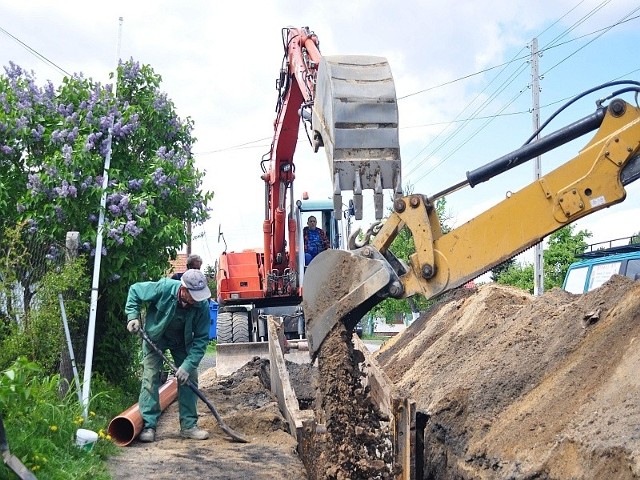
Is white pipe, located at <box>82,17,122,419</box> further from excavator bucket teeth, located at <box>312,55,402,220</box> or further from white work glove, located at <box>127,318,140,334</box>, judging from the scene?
excavator bucket teeth, located at <box>312,55,402,220</box>

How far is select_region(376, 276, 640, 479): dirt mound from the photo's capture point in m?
5.35

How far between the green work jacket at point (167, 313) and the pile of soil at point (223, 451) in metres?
0.71

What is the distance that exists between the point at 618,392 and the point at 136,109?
547 cm

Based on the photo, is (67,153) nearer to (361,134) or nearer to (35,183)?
(35,183)

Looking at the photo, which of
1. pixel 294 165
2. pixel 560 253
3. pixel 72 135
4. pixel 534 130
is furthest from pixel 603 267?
pixel 560 253

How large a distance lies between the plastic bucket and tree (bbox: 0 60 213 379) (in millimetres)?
1953

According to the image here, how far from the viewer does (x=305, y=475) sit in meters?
5.79

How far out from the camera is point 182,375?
6816mm

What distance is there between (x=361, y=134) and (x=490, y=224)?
55.5 inches

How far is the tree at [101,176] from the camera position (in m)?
7.47

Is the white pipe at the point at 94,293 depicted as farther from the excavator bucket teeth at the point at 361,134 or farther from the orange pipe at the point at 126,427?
the excavator bucket teeth at the point at 361,134

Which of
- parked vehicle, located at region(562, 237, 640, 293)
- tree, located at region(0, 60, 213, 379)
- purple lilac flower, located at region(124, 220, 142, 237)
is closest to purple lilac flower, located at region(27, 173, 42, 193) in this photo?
tree, located at region(0, 60, 213, 379)

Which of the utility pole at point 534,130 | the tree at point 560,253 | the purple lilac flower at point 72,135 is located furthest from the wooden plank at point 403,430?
the tree at point 560,253

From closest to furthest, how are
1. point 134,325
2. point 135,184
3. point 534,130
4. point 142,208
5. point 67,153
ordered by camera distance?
1. point 134,325
2. point 67,153
3. point 142,208
4. point 135,184
5. point 534,130
